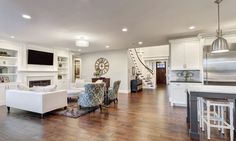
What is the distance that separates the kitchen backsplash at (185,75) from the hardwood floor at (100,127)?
164 centimetres

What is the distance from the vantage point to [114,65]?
8.80m

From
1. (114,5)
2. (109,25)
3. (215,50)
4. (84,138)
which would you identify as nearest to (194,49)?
(215,50)

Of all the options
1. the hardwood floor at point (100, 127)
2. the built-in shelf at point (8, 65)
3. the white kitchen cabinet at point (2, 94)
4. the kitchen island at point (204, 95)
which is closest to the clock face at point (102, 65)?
the built-in shelf at point (8, 65)

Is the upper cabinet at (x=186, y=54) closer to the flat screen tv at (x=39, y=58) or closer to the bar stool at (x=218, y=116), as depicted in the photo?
the bar stool at (x=218, y=116)

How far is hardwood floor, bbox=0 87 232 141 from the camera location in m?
2.75

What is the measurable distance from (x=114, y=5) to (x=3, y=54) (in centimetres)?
564

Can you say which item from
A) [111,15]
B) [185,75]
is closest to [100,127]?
[111,15]

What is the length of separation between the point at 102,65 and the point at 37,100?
5.52 metres

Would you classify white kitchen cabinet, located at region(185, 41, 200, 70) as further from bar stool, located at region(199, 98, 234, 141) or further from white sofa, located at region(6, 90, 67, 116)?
white sofa, located at region(6, 90, 67, 116)

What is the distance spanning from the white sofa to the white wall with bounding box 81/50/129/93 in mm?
4440

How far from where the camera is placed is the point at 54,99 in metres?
4.27

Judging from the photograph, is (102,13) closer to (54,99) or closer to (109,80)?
(54,99)

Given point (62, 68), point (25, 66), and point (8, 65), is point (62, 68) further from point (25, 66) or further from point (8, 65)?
point (8, 65)

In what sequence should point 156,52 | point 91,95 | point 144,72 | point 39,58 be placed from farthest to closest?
point 144,72 → point 156,52 → point 39,58 → point 91,95
